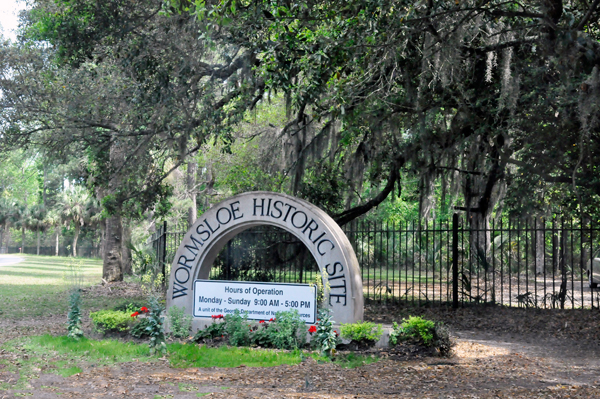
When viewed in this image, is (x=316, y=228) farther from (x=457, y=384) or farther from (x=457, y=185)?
(x=457, y=185)

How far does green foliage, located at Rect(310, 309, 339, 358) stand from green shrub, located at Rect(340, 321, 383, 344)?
327 mm

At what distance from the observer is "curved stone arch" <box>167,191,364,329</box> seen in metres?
9.30

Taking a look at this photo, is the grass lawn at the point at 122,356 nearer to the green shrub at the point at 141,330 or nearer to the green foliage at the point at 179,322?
the green shrub at the point at 141,330

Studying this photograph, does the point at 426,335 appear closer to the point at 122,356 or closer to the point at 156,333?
the point at 156,333

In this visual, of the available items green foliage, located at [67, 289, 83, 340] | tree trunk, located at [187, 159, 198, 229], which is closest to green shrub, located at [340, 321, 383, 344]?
green foliage, located at [67, 289, 83, 340]

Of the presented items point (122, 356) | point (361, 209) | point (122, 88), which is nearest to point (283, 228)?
point (122, 356)

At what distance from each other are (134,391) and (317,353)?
3.01 m

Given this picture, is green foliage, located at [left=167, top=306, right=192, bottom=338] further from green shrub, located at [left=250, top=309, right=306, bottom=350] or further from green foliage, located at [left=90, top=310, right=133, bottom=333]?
green shrub, located at [left=250, top=309, right=306, bottom=350]

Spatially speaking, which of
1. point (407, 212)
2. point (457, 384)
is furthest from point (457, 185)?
point (407, 212)

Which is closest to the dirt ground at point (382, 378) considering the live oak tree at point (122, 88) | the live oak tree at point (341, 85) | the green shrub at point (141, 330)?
the green shrub at point (141, 330)

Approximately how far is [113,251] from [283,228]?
12415 millimetres

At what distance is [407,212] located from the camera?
32844mm

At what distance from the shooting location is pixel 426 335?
850cm

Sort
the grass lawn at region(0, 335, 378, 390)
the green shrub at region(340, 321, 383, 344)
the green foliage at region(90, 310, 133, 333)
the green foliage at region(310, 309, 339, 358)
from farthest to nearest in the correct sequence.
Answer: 1. the green foliage at region(90, 310, 133, 333)
2. the green shrub at region(340, 321, 383, 344)
3. the green foliage at region(310, 309, 339, 358)
4. the grass lawn at region(0, 335, 378, 390)
